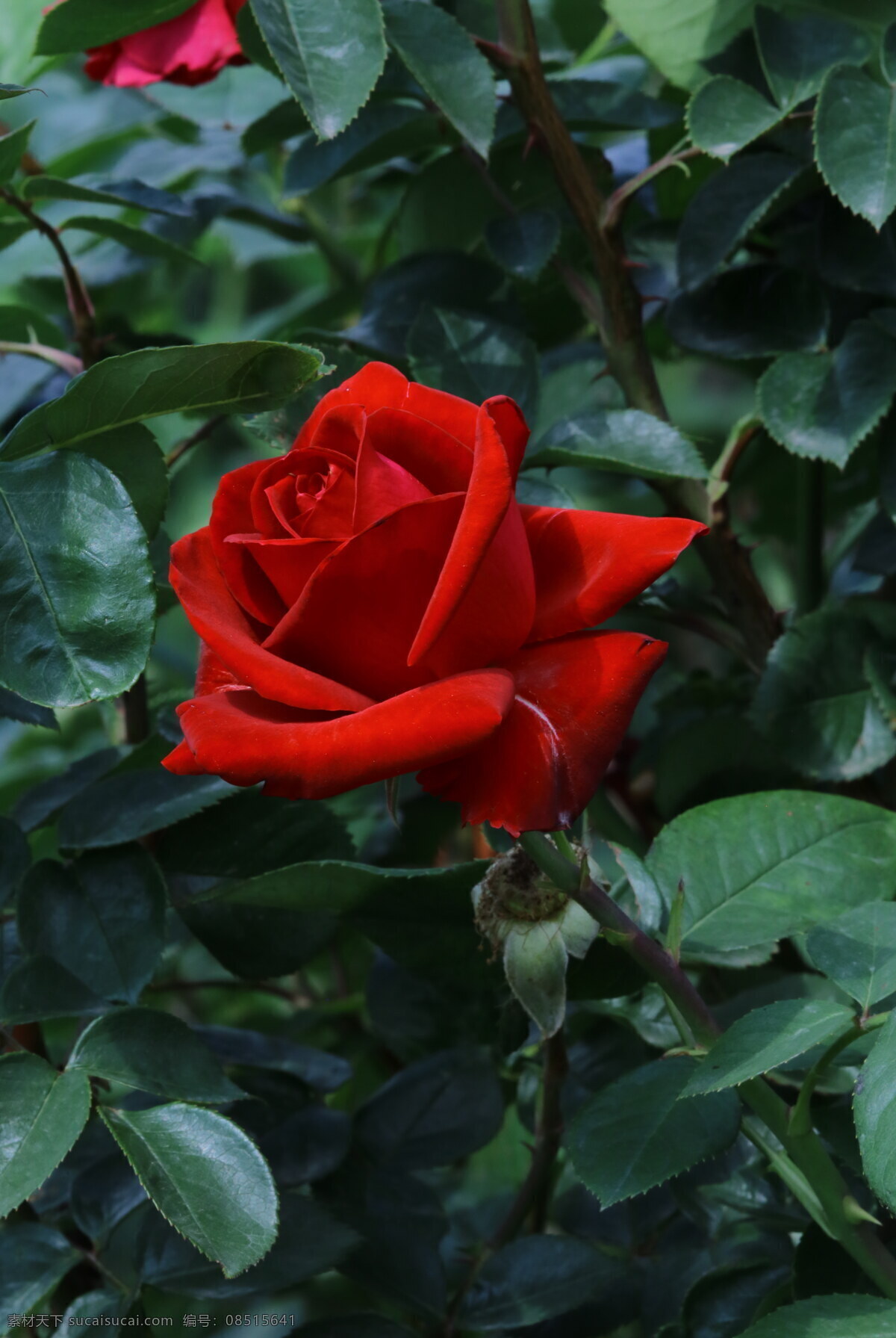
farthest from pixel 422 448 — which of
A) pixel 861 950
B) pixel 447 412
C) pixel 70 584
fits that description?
pixel 861 950

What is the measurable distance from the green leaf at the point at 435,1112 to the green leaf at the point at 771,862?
7.9 inches

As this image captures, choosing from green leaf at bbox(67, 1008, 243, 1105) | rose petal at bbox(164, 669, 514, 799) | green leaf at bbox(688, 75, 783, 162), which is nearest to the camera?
rose petal at bbox(164, 669, 514, 799)

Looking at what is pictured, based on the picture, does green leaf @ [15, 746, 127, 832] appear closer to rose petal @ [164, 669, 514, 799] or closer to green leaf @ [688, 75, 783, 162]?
rose petal @ [164, 669, 514, 799]

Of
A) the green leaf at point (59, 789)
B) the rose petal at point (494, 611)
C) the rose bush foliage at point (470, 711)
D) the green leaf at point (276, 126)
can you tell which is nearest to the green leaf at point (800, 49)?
the rose bush foliage at point (470, 711)

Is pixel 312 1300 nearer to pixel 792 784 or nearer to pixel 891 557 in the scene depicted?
pixel 792 784

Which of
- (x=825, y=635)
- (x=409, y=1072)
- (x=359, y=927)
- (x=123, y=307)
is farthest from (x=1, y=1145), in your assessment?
(x=123, y=307)

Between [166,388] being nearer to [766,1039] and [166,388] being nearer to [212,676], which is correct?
[212,676]

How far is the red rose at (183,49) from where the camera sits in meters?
0.64

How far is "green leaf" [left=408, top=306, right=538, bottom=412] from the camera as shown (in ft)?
1.97

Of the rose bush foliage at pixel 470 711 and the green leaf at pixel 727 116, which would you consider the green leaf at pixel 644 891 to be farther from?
the green leaf at pixel 727 116

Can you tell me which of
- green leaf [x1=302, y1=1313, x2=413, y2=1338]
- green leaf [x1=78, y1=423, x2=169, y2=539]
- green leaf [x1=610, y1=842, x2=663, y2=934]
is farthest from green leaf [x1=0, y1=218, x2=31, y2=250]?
green leaf [x1=302, y1=1313, x2=413, y2=1338]

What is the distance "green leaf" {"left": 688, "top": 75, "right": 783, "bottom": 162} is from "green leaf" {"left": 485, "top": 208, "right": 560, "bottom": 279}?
90mm

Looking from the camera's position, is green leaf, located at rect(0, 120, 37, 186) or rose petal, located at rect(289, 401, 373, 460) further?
green leaf, located at rect(0, 120, 37, 186)

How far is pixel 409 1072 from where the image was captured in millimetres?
665
